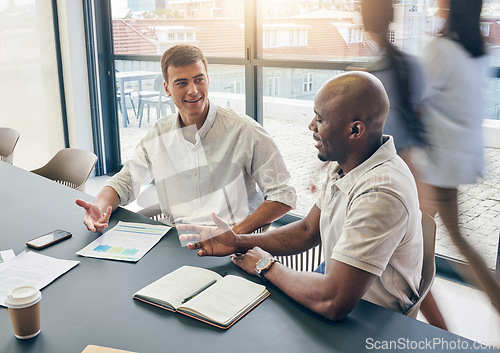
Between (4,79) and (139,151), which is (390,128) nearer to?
(139,151)

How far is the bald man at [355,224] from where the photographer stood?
1222 millimetres

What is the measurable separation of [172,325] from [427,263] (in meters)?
0.80

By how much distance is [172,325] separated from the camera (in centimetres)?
118

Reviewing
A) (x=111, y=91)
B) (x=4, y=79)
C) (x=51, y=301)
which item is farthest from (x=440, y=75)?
(x=4, y=79)

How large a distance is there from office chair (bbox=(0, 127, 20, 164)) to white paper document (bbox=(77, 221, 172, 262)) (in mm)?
1969

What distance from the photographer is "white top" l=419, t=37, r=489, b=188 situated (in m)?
2.01

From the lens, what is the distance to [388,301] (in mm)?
1371

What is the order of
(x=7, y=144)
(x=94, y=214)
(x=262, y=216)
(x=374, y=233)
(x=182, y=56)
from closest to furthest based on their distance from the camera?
(x=374, y=233) → (x=94, y=214) → (x=262, y=216) → (x=182, y=56) → (x=7, y=144)

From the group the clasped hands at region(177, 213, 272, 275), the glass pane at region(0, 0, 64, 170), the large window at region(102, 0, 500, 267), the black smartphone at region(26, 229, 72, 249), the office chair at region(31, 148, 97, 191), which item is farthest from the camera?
the glass pane at region(0, 0, 64, 170)

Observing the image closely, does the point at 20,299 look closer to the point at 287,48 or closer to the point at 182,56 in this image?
the point at 182,56

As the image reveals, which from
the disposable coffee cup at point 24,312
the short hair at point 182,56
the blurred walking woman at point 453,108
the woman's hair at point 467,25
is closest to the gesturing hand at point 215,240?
the disposable coffee cup at point 24,312

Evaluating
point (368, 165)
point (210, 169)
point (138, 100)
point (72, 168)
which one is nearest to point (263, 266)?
point (368, 165)

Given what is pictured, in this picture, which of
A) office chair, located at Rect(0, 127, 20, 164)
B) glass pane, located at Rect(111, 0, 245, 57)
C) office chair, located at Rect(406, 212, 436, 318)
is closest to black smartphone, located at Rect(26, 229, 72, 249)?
office chair, located at Rect(406, 212, 436, 318)

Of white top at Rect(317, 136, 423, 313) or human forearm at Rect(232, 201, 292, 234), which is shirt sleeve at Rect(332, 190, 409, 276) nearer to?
white top at Rect(317, 136, 423, 313)
